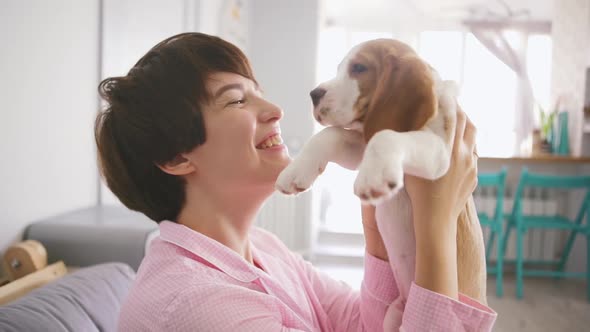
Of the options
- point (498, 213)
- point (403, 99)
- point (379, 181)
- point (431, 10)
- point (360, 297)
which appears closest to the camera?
point (379, 181)

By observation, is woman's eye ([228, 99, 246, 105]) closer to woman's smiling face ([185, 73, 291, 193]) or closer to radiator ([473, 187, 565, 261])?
woman's smiling face ([185, 73, 291, 193])

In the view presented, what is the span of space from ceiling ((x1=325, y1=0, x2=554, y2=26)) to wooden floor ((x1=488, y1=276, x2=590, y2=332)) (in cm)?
315

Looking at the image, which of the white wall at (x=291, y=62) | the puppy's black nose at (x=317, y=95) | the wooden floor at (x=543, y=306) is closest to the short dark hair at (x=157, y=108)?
the puppy's black nose at (x=317, y=95)

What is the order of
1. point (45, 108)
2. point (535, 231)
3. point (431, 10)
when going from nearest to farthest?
point (45, 108) → point (535, 231) → point (431, 10)

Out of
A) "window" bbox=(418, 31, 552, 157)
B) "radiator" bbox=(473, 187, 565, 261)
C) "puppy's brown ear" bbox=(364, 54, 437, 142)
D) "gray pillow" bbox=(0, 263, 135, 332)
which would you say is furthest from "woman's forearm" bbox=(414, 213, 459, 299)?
"window" bbox=(418, 31, 552, 157)

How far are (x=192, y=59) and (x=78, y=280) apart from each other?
57cm

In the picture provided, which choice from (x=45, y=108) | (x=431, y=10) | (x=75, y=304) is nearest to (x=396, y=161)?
(x=75, y=304)

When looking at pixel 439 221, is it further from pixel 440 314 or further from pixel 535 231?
pixel 535 231

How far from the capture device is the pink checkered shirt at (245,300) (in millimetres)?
687

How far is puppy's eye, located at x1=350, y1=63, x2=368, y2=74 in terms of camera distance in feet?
2.43

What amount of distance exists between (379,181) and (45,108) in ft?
4.19

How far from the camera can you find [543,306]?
3.04m

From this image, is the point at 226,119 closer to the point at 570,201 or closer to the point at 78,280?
the point at 78,280

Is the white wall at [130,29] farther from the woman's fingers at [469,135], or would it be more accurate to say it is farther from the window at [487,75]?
A: the window at [487,75]
